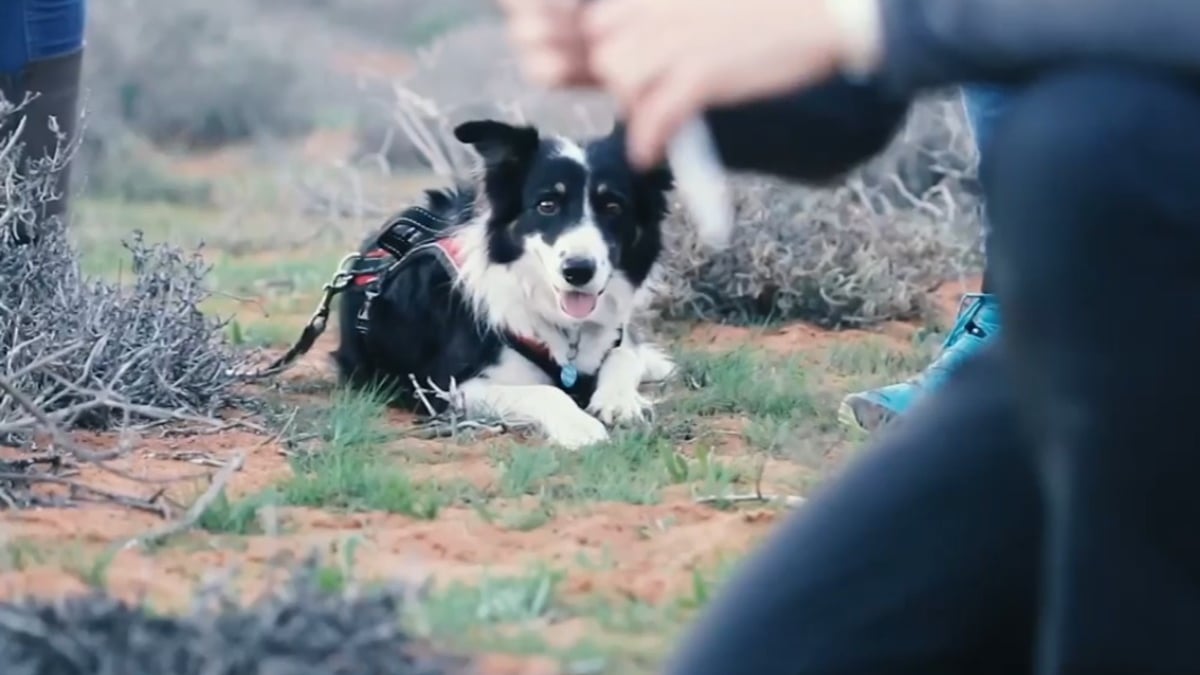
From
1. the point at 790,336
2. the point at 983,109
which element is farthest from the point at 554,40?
the point at 790,336

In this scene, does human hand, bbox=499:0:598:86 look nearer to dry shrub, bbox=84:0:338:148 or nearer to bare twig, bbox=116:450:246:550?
bare twig, bbox=116:450:246:550

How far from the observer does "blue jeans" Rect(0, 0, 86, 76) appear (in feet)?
14.8

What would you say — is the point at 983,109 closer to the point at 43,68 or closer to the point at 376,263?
the point at 43,68

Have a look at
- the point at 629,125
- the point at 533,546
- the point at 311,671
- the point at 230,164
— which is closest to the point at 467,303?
the point at 533,546

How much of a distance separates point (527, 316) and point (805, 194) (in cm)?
193

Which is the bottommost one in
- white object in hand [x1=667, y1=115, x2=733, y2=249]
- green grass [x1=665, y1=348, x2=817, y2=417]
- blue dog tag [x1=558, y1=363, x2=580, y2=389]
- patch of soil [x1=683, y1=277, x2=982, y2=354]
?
patch of soil [x1=683, y1=277, x2=982, y2=354]

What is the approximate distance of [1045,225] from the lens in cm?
136

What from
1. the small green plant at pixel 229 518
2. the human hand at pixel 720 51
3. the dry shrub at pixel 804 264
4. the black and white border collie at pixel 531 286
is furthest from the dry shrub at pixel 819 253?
the human hand at pixel 720 51

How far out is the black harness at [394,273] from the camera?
520 cm

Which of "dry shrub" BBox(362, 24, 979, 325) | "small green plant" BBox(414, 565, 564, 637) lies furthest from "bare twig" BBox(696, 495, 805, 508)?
"dry shrub" BBox(362, 24, 979, 325)

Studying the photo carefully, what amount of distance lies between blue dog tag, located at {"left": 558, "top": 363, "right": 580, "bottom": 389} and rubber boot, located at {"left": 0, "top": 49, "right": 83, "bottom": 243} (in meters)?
1.46

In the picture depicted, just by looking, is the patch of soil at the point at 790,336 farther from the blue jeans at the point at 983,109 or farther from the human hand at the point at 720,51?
the human hand at the point at 720,51

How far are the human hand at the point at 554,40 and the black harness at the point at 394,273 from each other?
11.6ft

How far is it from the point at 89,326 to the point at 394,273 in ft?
4.40
